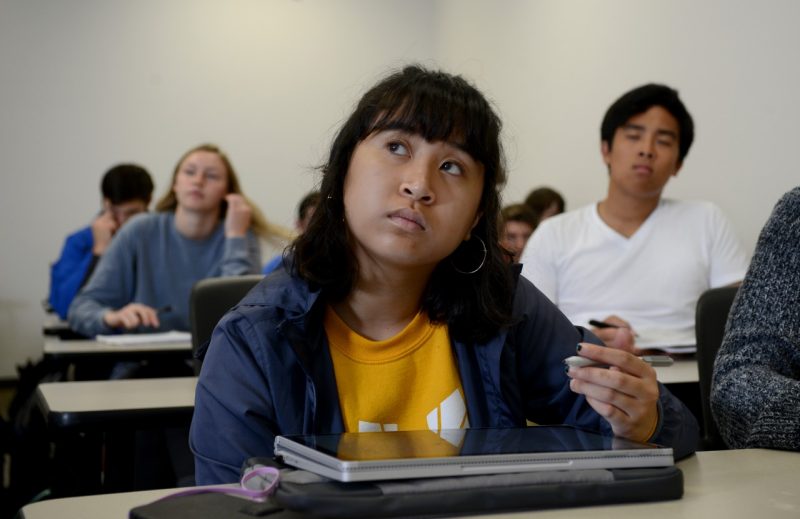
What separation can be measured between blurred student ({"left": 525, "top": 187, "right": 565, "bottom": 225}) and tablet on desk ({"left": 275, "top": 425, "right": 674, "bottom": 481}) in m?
3.67

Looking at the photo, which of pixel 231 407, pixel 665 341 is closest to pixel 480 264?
pixel 231 407

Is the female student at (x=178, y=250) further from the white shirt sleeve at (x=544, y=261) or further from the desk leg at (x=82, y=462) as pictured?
the desk leg at (x=82, y=462)

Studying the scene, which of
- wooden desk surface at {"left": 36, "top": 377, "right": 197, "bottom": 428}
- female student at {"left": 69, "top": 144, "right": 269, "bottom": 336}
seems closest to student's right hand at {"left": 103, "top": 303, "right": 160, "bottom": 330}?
female student at {"left": 69, "top": 144, "right": 269, "bottom": 336}

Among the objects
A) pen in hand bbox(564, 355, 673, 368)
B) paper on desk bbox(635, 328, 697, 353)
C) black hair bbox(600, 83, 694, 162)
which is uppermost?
black hair bbox(600, 83, 694, 162)

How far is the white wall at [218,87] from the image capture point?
5316 millimetres

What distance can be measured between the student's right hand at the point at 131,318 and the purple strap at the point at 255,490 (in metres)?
2.31

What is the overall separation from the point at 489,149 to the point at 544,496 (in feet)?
1.99

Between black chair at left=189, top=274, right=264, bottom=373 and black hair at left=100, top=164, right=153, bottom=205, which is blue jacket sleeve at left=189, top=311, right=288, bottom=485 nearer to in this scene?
black chair at left=189, top=274, right=264, bottom=373

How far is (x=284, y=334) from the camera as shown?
3.85ft

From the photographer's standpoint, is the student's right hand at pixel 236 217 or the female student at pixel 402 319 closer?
the female student at pixel 402 319

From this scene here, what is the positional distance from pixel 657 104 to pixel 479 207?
6.39 ft

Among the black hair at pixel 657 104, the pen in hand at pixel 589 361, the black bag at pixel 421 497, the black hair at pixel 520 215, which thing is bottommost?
the black bag at pixel 421 497

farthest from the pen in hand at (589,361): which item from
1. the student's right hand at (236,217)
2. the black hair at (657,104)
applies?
the student's right hand at (236,217)

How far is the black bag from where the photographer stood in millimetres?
774
